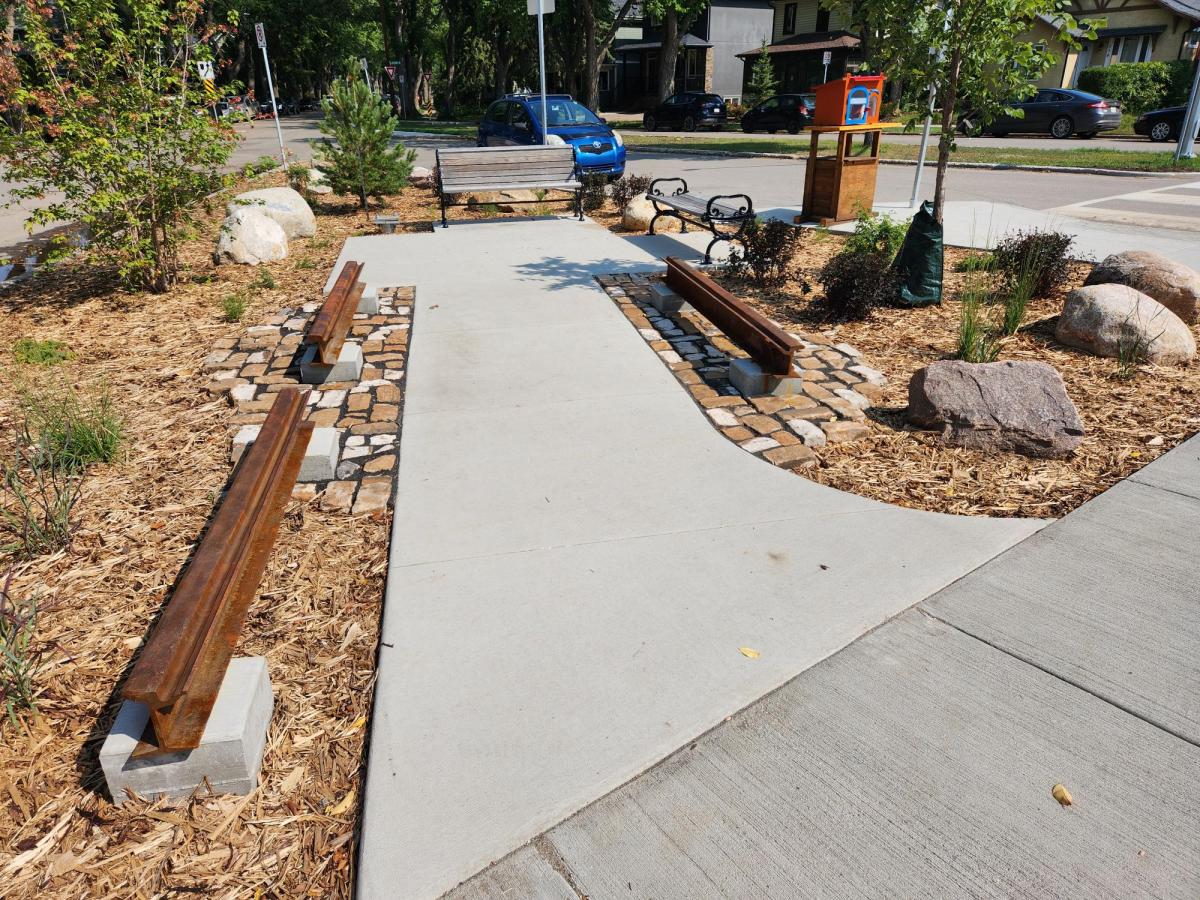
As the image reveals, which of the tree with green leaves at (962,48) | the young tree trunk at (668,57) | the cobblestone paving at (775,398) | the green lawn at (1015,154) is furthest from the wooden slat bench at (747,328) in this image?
the young tree trunk at (668,57)

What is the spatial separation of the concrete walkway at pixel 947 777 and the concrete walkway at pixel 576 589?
0.14 m

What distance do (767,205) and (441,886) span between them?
41.3 feet

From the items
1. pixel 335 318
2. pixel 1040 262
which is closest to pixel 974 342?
pixel 1040 262

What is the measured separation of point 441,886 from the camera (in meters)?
2.04

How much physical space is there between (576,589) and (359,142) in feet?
35.1

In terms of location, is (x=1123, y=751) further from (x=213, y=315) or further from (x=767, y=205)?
(x=767, y=205)

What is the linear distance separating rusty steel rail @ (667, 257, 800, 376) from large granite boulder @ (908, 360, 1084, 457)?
0.83 meters

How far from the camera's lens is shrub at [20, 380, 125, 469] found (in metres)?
4.05

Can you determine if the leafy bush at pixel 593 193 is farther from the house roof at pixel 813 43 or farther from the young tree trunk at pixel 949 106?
the house roof at pixel 813 43

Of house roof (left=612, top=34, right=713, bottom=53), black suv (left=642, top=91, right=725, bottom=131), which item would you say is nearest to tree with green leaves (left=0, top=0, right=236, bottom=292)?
black suv (left=642, top=91, right=725, bottom=131)

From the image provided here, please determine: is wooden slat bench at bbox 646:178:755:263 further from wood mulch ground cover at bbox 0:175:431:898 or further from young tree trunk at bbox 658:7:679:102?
young tree trunk at bbox 658:7:679:102

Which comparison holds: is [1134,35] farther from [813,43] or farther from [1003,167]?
[1003,167]

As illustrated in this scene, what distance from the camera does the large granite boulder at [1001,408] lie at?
4.29 metres

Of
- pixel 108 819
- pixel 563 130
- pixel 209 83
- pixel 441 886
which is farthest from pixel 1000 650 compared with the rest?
pixel 563 130
